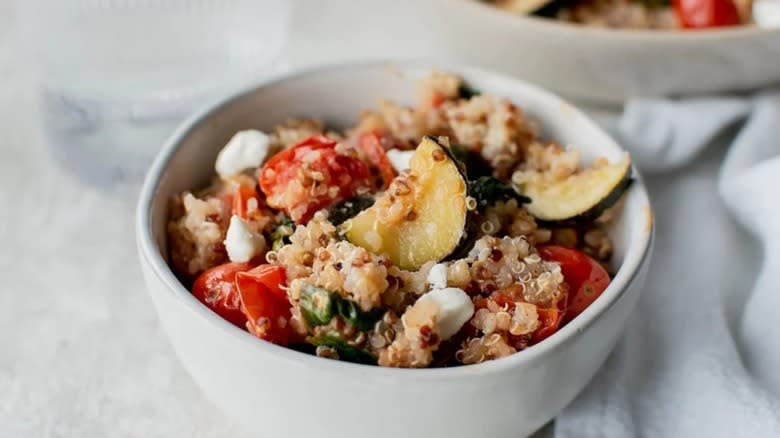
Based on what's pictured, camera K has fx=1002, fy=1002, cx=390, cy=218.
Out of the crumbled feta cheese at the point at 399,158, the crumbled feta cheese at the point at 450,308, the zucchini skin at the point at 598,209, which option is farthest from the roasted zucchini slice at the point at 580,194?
the crumbled feta cheese at the point at 450,308

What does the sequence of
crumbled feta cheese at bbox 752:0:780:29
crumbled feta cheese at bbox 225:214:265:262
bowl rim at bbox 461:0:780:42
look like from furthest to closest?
crumbled feta cheese at bbox 752:0:780:29
bowl rim at bbox 461:0:780:42
crumbled feta cheese at bbox 225:214:265:262

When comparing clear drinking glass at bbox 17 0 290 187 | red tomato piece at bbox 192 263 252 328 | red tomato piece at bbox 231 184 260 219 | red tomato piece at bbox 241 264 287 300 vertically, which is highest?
red tomato piece at bbox 241 264 287 300

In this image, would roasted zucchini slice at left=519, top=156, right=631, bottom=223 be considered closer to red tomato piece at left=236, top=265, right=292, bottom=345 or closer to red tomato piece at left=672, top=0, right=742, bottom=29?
red tomato piece at left=236, top=265, right=292, bottom=345

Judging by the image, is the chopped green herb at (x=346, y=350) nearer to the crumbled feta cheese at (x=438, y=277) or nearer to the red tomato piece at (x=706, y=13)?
the crumbled feta cheese at (x=438, y=277)

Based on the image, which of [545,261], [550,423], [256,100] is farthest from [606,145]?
[256,100]

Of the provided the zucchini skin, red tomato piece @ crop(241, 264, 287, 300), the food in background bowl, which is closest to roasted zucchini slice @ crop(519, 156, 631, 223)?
the zucchini skin

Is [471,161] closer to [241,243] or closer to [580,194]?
[580,194]

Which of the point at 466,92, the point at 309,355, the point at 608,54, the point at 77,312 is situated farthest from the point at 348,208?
the point at 608,54
